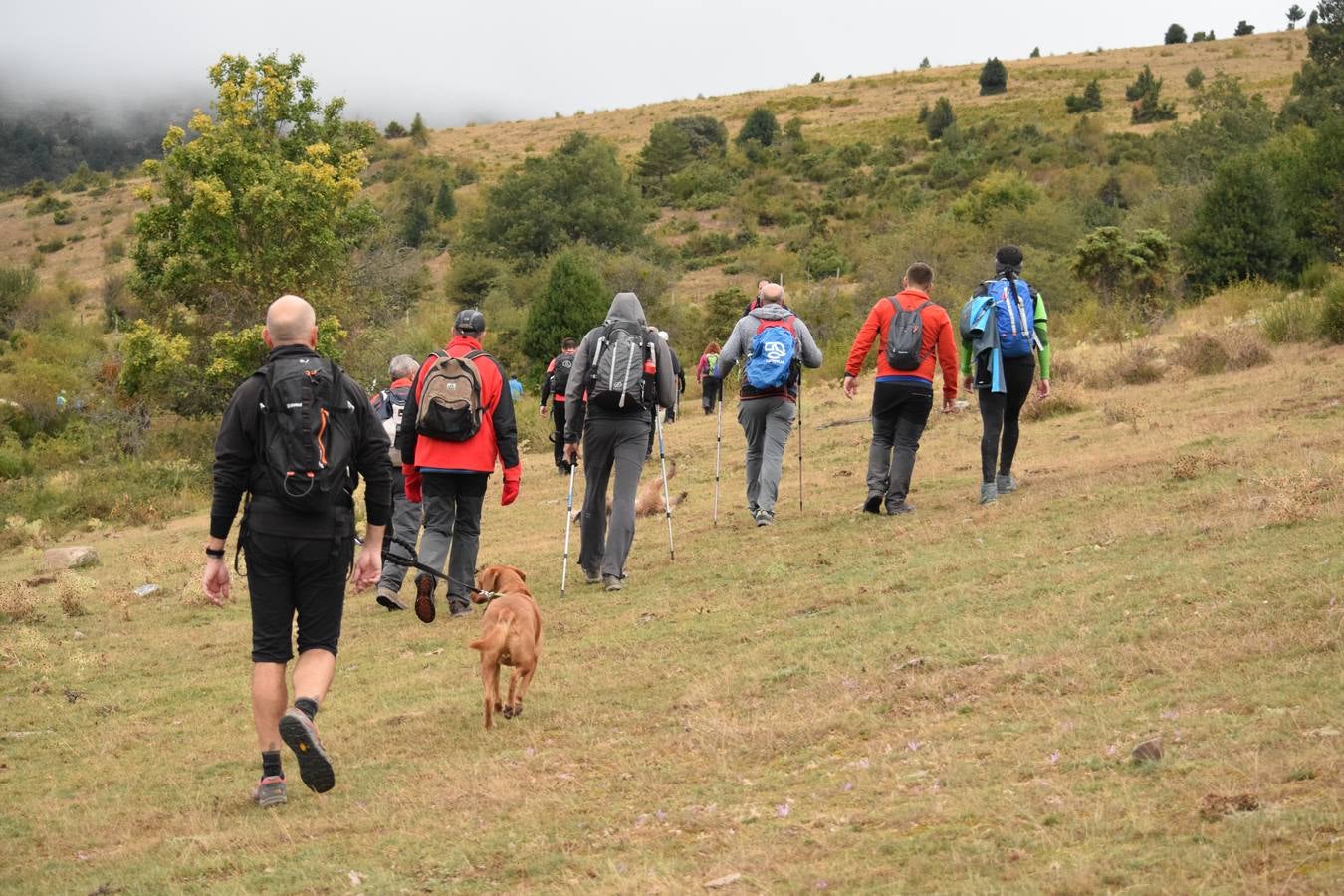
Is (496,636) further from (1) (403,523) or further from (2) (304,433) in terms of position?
(1) (403,523)

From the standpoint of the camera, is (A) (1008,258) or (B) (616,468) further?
(A) (1008,258)

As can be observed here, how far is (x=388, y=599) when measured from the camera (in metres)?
11.0

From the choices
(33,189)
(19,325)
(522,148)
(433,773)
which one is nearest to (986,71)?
(522,148)

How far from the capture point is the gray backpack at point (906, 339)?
1190 centimetres

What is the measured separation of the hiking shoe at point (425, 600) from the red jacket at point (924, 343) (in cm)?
402

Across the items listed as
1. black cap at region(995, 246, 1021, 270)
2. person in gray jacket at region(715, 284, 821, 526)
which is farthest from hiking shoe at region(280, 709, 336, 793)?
black cap at region(995, 246, 1021, 270)

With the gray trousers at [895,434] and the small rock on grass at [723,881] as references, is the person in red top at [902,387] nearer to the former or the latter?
the gray trousers at [895,434]

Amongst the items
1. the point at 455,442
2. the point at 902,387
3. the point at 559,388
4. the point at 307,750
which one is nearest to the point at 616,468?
the point at 455,442

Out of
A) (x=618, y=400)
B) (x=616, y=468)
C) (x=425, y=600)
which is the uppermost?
(x=618, y=400)

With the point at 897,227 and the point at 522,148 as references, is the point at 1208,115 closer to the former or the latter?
the point at 897,227

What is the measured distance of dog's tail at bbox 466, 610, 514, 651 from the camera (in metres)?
7.22

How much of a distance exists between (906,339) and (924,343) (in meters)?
0.16

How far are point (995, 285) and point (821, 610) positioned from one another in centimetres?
398

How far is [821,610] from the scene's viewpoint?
923cm
